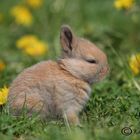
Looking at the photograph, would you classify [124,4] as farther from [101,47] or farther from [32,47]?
[32,47]

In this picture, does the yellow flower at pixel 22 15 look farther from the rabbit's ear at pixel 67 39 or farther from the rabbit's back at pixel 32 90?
the rabbit's back at pixel 32 90

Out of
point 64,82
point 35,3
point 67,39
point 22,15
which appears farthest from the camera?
point 35,3

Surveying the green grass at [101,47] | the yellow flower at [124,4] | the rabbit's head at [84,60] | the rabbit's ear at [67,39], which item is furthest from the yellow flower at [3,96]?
the yellow flower at [124,4]

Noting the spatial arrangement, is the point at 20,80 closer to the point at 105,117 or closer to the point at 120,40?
the point at 105,117

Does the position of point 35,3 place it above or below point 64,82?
above

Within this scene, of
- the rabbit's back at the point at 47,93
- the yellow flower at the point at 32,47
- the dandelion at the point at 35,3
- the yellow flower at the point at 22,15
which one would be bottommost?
the rabbit's back at the point at 47,93

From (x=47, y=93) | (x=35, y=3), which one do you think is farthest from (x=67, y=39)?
(x=35, y=3)
